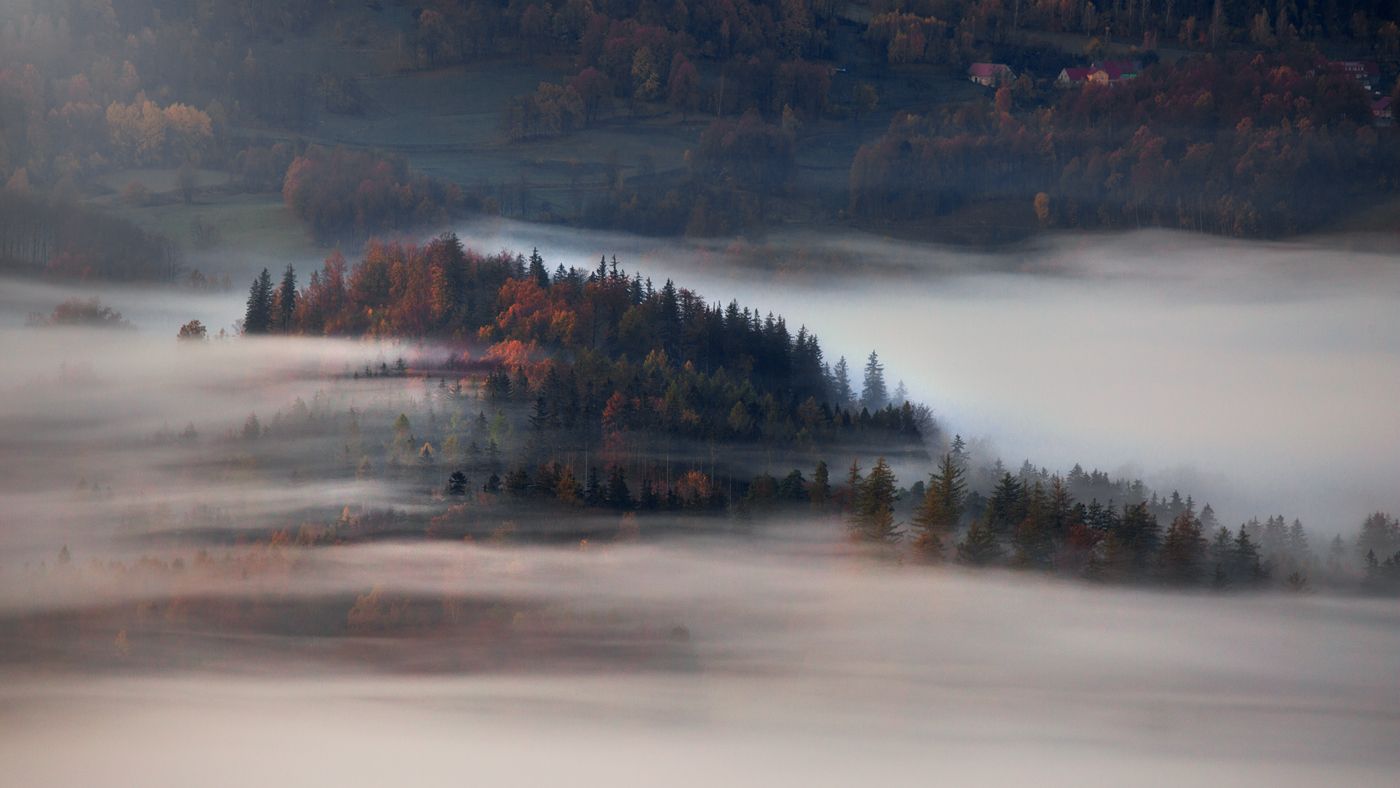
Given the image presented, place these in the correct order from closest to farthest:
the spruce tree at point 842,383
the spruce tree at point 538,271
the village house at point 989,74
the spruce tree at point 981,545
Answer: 1. the spruce tree at point 981,545
2. the spruce tree at point 842,383
3. the spruce tree at point 538,271
4. the village house at point 989,74

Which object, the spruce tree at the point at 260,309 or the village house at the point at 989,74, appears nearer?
the spruce tree at the point at 260,309

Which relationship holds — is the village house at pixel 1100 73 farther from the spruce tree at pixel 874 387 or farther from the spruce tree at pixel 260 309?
the spruce tree at pixel 260 309

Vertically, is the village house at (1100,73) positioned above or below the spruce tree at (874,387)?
above

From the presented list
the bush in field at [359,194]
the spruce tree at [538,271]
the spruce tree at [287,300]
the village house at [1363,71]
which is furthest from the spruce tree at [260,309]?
the village house at [1363,71]

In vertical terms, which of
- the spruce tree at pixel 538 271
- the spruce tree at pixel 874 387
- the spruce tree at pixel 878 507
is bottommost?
the spruce tree at pixel 878 507

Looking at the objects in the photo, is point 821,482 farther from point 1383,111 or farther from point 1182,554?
point 1383,111

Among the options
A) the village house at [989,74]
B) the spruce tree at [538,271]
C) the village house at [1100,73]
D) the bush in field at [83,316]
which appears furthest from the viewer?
the village house at [989,74]

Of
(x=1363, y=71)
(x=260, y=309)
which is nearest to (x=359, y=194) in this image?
(x=260, y=309)

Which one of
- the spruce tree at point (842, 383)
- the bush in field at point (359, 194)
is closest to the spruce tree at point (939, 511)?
the spruce tree at point (842, 383)

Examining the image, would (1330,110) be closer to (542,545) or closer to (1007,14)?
(1007,14)
